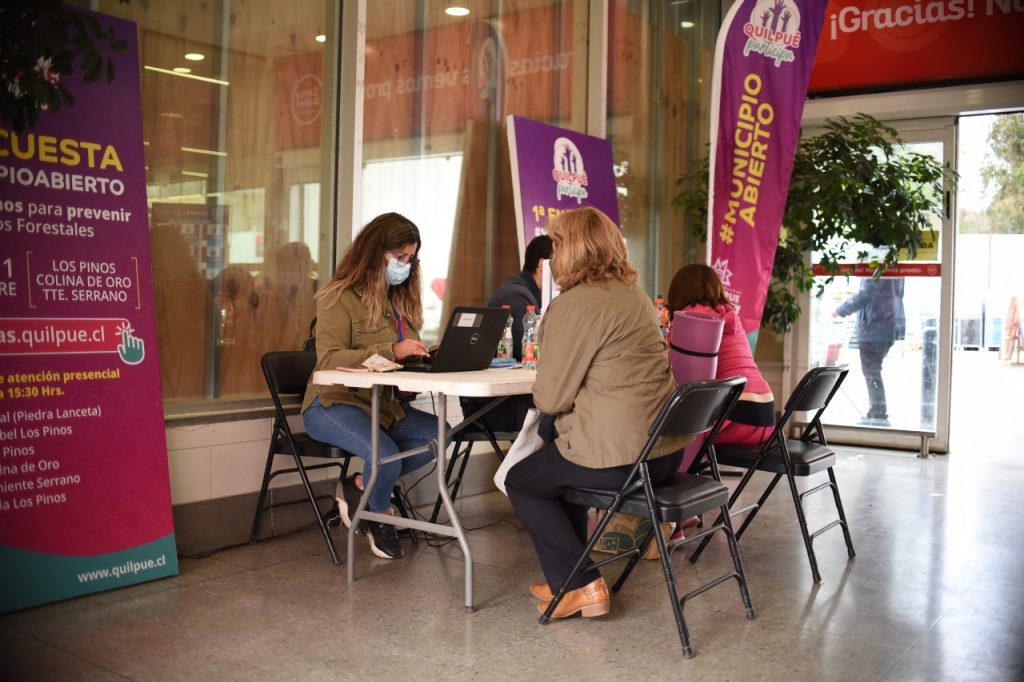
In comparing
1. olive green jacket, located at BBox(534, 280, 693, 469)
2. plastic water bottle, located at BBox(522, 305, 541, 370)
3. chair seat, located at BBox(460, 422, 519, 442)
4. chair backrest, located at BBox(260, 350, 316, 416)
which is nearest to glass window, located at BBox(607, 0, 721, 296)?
plastic water bottle, located at BBox(522, 305, 541, 370)

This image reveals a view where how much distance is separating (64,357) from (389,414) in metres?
1.32

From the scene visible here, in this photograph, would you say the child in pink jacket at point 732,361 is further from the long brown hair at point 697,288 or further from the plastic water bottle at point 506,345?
the plastic water bottle at point 506,345

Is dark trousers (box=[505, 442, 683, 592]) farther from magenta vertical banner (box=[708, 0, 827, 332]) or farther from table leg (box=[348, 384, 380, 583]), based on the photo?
magenta vertical banner (box=[708, 0, 827, 332])

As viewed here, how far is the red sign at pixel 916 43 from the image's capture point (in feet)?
23.5

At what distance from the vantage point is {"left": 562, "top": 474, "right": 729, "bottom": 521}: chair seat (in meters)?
3.16

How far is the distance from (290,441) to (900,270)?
5541mm

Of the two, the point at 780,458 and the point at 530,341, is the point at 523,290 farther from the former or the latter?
the point at 780,458

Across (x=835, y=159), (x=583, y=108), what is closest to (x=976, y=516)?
(x=835, y=159)

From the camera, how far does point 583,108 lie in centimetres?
690

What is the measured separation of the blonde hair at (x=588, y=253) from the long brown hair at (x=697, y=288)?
112cm

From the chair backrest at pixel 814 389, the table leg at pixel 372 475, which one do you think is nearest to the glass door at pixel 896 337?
the chair backrest at pixel 814 389

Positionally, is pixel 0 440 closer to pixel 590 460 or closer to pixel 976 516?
pixel 590 460

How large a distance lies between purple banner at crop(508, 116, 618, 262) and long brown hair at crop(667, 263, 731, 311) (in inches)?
57.0

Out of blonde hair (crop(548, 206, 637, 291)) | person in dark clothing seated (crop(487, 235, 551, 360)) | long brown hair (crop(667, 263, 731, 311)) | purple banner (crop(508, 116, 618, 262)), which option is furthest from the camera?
purple banner (crop(508, 116, 618, 262))
